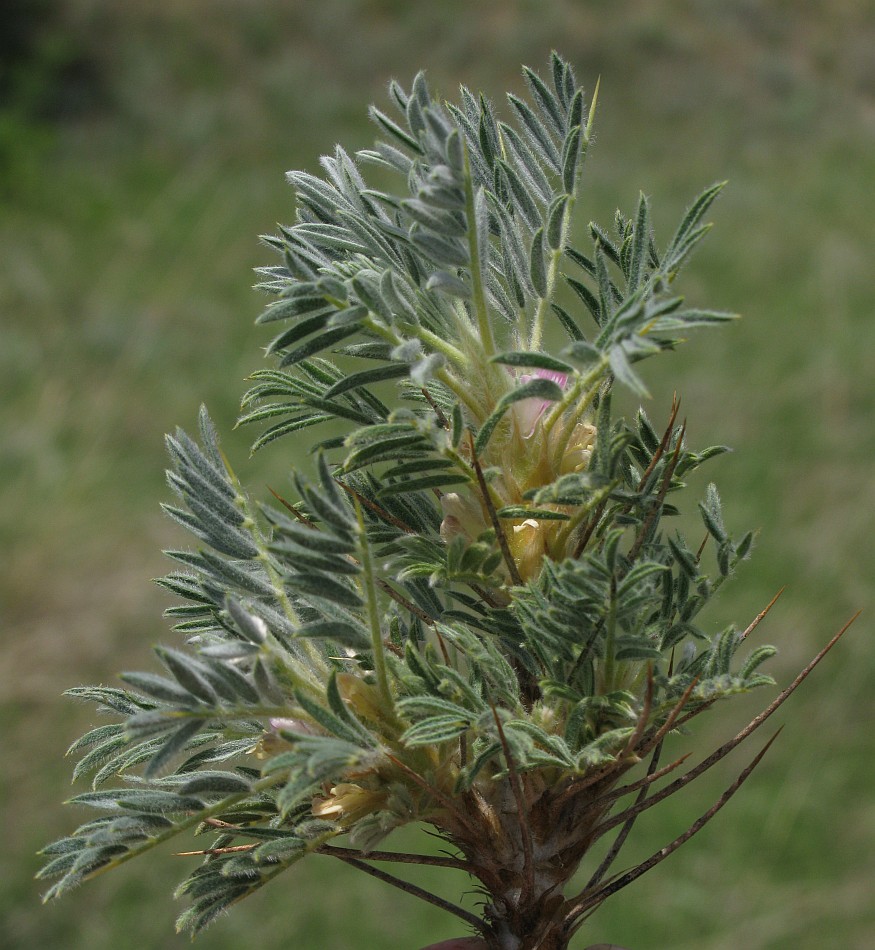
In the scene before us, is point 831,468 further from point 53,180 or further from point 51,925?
point 53,180

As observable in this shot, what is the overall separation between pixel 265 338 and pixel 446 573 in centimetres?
553

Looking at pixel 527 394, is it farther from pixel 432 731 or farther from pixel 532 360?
pixel 432 731

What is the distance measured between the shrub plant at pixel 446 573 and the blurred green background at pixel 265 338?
3.03m

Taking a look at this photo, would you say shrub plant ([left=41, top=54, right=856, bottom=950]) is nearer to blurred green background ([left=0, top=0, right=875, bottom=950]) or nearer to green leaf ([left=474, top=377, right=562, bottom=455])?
green leaf ([left=474, top=377, right=562, bottom=455])

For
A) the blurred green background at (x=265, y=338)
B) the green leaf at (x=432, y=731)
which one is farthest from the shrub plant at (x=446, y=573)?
the blurred green background at (x=265, y=338)

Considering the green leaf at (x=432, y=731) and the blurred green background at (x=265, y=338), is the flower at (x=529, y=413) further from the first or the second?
the blurred green background at (x=265, y=338)

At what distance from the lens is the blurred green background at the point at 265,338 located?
363 centimetres

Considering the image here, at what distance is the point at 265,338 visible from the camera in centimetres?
610

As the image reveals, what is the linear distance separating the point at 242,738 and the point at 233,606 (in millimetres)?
199

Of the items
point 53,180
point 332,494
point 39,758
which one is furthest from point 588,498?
point 53,180

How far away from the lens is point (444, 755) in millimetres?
795

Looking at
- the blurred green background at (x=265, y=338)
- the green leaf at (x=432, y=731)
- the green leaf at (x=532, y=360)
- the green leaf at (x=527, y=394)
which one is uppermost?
the blurred green background at (x=265, y=338)

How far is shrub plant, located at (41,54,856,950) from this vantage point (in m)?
0.70

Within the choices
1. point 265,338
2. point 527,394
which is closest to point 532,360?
point 527,394
